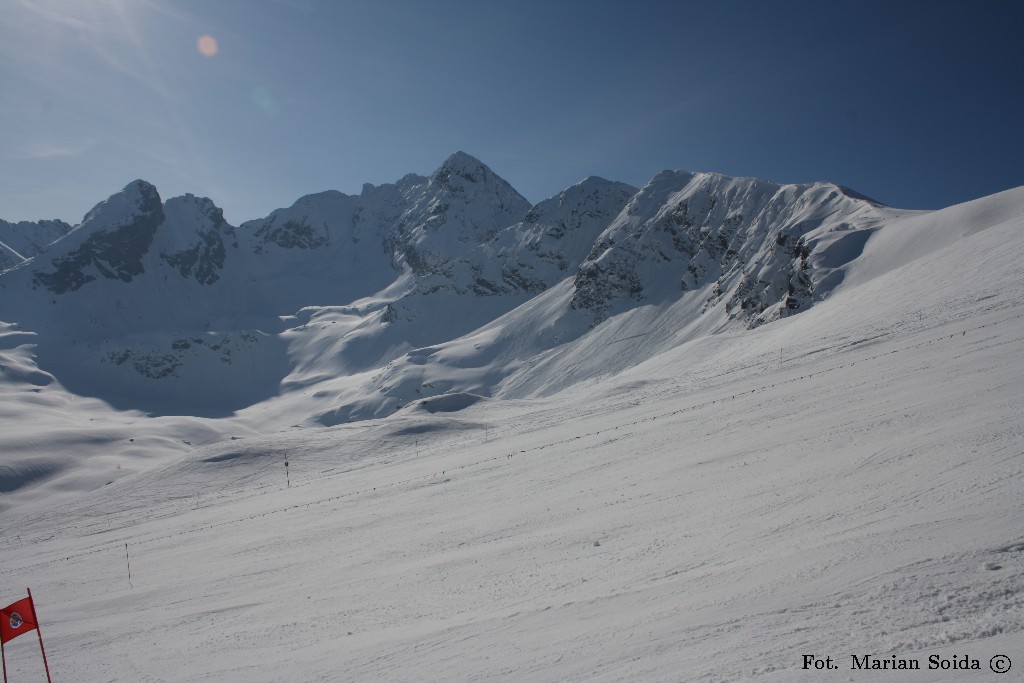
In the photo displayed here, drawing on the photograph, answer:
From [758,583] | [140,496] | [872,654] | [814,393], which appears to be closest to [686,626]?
[758,583]

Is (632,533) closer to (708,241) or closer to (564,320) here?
Answer: (564,320)

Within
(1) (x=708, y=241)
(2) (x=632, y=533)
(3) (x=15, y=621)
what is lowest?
(2) (x=632, y=533)

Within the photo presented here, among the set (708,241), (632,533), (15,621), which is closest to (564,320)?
(708,241)

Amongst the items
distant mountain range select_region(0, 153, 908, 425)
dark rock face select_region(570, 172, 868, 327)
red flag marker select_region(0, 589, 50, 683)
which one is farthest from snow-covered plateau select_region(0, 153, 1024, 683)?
dark rock face select_region(570, 172, 868, 327)

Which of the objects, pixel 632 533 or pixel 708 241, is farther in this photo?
pixel 708 241

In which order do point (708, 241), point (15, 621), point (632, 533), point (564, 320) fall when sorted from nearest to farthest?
1. point (15, 621)
2. point (632, 533)
3. point (708, 241)
4. point (564, 320)

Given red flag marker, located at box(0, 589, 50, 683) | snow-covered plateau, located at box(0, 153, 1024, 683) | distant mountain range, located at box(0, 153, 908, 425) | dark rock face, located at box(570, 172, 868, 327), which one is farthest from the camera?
dark rock face, located at box(570, 172, 868, 327)

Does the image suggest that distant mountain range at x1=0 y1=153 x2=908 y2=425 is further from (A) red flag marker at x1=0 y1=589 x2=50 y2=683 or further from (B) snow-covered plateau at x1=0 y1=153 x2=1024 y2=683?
(A) red flag marker at x1=0 y1=589 x2=50 y2=683

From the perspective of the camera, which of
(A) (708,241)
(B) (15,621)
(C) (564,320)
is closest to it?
(B) (15,621)

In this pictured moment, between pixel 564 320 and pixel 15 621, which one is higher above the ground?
pixel 564 320

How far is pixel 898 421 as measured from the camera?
14414 mm

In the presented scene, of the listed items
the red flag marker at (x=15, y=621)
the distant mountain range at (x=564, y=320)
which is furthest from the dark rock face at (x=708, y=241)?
the red flag marker at (x=15, y=621)

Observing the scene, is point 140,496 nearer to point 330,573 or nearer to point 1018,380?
point 330,573

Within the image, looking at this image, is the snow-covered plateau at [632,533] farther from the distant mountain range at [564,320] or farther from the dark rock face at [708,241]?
the dark rock face at [708,241]
